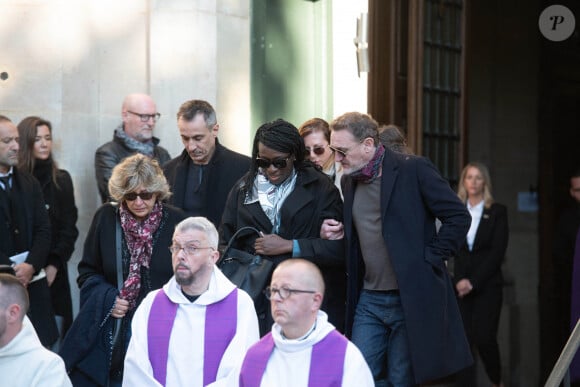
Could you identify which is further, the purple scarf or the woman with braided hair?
the woman with braided hair

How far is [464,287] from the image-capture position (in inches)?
429

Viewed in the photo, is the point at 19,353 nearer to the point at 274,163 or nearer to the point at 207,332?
the point at 207,332

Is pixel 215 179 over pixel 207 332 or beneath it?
over

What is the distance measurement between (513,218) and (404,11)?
4.03 meters

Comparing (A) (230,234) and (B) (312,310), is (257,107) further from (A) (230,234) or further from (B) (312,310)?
(B) (312,310)

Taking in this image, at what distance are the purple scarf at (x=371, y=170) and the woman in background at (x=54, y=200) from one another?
2857 millimetres

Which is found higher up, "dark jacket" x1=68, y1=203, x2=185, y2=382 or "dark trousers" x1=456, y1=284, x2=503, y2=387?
"dark jacket" x1=68, y1=203, x2=185, y2=382

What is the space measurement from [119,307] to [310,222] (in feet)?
4.12

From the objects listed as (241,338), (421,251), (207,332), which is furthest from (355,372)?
(421,251)

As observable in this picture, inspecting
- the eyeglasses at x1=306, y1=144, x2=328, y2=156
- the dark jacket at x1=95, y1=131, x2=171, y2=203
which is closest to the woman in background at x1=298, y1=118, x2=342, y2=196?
the eyeglasses at x1=306, y1=144, x2=328, y2=156

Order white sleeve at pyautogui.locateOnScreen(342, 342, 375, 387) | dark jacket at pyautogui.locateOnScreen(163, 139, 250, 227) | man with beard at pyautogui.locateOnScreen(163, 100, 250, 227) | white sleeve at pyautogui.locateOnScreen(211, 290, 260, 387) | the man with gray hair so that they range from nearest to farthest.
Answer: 1. white sleeve at pyautogui.locateOnScreen(342, 342, 375, 387)
2. the man with gray hair
3. white sleeve at pyautogui.locateOnScreen(211, 290, 260, 387)
4. man with beard at pyautogui.locateOnScreen(163, 100, 250, 227)
5. dark jacket at pyautogui.locateOnScreen(163, 139, 250, 227)

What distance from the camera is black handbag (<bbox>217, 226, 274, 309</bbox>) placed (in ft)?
24.0

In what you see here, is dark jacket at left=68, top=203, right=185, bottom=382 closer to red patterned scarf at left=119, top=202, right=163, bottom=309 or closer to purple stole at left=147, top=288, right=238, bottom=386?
red patterned scarf at left=119, top=202, right=163, bottom=309

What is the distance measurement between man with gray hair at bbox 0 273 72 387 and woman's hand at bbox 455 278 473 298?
5310 millimetres
